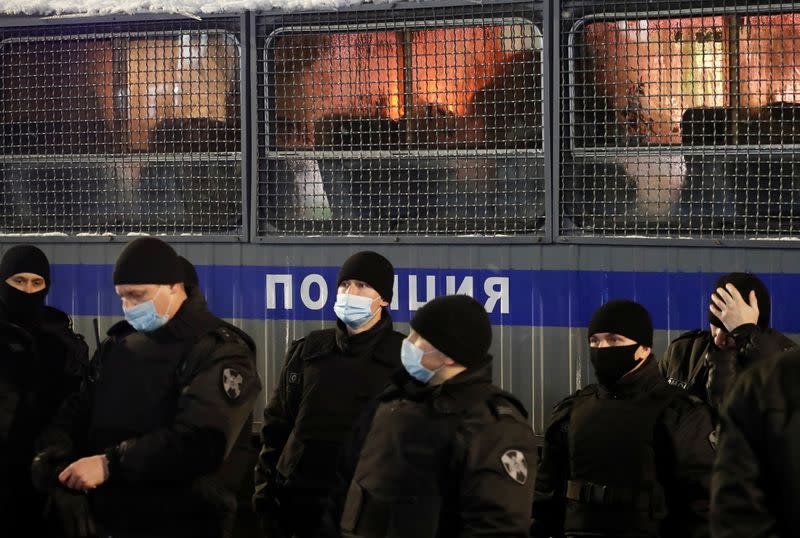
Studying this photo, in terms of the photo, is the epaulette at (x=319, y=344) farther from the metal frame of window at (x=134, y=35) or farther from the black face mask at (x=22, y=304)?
the black face mask at (x=22, y=304)

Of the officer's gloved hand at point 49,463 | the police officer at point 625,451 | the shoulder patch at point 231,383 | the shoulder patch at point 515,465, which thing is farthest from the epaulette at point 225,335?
the shoulder patch at point 515,465

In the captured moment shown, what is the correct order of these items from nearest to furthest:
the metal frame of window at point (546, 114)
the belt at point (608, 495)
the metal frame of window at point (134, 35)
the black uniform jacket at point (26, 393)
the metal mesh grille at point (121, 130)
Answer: the belt at point (608, 495) < the black uniform jacket at point (26, 393) < the metal frame of window at point (546, 114) < the metal frame of window at point (134, 35) < the metal mesh grille at point (121, 130)

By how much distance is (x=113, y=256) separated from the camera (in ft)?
24.8

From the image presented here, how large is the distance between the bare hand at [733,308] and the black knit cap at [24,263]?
314cm

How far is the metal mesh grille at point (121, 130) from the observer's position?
24.3 feet

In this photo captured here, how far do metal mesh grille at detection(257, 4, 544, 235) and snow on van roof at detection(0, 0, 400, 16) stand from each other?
73mm

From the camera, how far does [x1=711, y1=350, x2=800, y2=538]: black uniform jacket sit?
134 inches

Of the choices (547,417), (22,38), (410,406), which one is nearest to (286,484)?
(547,417)

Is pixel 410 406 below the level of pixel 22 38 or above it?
below

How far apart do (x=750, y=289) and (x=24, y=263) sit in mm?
3360

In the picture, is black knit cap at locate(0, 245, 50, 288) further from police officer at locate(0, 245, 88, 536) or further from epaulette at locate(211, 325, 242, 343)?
epaulette at locate(211, 325, 242, 343)

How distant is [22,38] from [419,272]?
2.58 meters

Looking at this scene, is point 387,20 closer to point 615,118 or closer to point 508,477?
point 615,118

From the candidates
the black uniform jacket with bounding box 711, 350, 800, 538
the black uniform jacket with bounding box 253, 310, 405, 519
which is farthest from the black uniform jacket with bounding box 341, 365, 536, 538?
the black uniform jacket with bounding box 253, 310, 405, 519
